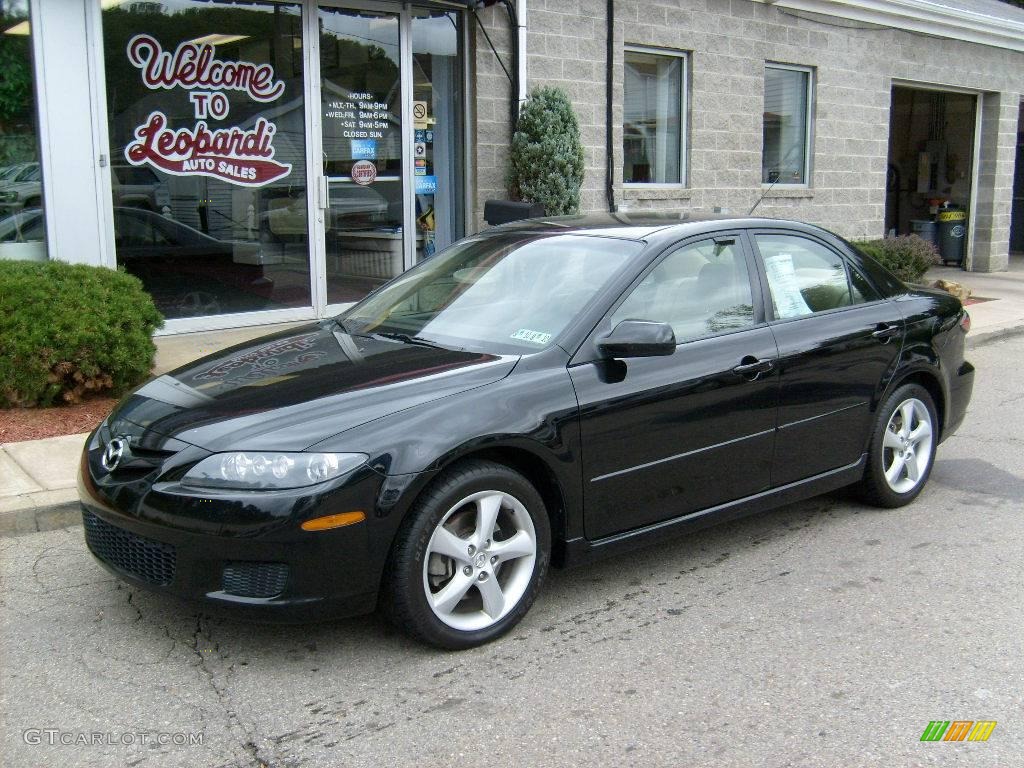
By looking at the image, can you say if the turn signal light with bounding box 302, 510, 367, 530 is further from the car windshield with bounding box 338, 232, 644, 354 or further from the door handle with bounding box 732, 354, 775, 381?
the door handle with bounding box 732, 354, 775, 381

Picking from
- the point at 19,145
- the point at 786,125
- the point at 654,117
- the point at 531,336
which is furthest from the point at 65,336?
the point at 786,125

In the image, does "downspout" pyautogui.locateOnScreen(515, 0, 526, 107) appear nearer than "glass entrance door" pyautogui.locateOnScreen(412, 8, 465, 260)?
No

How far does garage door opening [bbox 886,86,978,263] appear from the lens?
18.0 m

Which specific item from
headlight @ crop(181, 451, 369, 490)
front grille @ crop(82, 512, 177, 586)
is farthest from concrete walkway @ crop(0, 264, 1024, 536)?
headlight @ crop(181, 451, 369, 490)

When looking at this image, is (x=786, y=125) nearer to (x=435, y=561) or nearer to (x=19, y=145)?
(x=19, y=145)

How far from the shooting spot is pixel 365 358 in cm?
426

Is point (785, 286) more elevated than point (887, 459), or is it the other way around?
point (785, 286)

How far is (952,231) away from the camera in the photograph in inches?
707

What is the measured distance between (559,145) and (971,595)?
23.3 ft

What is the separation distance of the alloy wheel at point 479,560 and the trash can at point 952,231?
16060 millimetres

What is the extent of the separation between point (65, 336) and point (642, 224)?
3832 millimetres

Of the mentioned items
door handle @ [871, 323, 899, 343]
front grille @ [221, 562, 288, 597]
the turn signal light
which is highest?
door handle @ [871, 323, 899, 343]

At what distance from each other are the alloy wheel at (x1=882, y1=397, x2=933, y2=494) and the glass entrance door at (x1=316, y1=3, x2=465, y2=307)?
6.08m

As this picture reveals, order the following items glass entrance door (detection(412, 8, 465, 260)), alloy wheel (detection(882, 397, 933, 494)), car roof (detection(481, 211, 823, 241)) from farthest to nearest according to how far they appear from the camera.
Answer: glass entrance door (detection(412, 8, 465, 260)) < alloy wheel (detection(882, 397, 933, 494)) < car roof (detection(481, 211, 823, 241))
